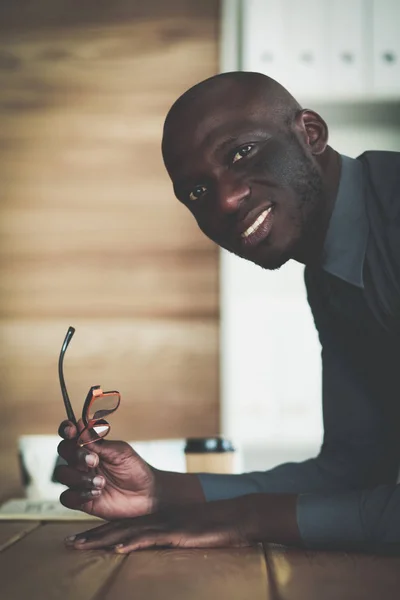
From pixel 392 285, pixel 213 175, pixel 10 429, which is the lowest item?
pixel 10 429

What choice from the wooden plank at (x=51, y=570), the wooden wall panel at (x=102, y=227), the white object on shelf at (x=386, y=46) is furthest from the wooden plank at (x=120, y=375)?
the wooden plank at (x=51, y=570)

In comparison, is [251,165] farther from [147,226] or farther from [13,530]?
[147,226]

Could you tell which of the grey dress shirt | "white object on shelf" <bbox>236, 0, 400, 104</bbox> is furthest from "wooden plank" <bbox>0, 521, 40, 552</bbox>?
"white object on shelf" <bbox>236, 0, 400, 104</bbox>

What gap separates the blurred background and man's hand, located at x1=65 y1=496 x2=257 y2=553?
5.18 ft

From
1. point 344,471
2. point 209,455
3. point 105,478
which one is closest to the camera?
point 105,478

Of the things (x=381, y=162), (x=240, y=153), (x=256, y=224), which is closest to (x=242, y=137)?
(x=240, y=153)

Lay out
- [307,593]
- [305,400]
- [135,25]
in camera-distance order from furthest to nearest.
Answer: [135,25] < [305,400] < [307,593]

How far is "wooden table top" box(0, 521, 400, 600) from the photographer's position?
0.66m

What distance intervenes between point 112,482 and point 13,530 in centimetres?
17

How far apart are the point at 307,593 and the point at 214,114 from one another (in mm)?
726

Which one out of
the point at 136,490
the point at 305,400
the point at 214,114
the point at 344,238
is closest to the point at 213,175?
the point at 214,114

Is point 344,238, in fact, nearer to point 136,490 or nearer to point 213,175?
point 213,175

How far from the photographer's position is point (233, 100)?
44.3 inches

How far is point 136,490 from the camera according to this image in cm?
103
